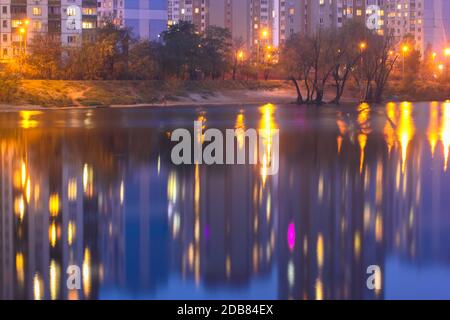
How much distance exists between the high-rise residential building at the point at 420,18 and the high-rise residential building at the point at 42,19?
87417 millimetres

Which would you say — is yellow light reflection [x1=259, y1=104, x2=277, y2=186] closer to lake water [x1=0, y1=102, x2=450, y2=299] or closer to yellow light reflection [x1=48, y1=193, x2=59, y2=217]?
lake water [x1=0, y1=102, x2=450, y2=299]

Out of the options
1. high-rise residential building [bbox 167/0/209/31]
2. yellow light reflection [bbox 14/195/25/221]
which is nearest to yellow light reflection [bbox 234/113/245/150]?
yellow light reflection [bbox 14/195/25/221]

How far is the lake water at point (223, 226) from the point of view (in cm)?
827

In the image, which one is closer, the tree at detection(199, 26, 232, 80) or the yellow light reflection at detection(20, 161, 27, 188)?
the yellow light reflection at detection(20, 161, 27, 188)

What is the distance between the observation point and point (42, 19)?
116 metres

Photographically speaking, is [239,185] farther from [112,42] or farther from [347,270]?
[112,42]

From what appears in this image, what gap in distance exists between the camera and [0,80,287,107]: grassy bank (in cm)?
6009

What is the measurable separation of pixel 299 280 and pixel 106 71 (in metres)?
68.0

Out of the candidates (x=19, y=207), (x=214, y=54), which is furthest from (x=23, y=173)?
(x=214, y=54)

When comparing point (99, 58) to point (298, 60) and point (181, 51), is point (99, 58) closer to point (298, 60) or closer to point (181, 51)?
point (181, 51)

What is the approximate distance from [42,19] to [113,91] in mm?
53202

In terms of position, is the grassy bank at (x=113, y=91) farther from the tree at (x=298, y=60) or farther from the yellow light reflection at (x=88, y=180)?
the yellow light reflection at (x=88, y=180)

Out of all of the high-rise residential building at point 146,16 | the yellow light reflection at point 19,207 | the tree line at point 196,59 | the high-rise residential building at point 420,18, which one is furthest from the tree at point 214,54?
the high-rise residential building at point 420,18

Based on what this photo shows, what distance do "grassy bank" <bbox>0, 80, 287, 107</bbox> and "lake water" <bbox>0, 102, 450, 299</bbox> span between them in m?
38.9
